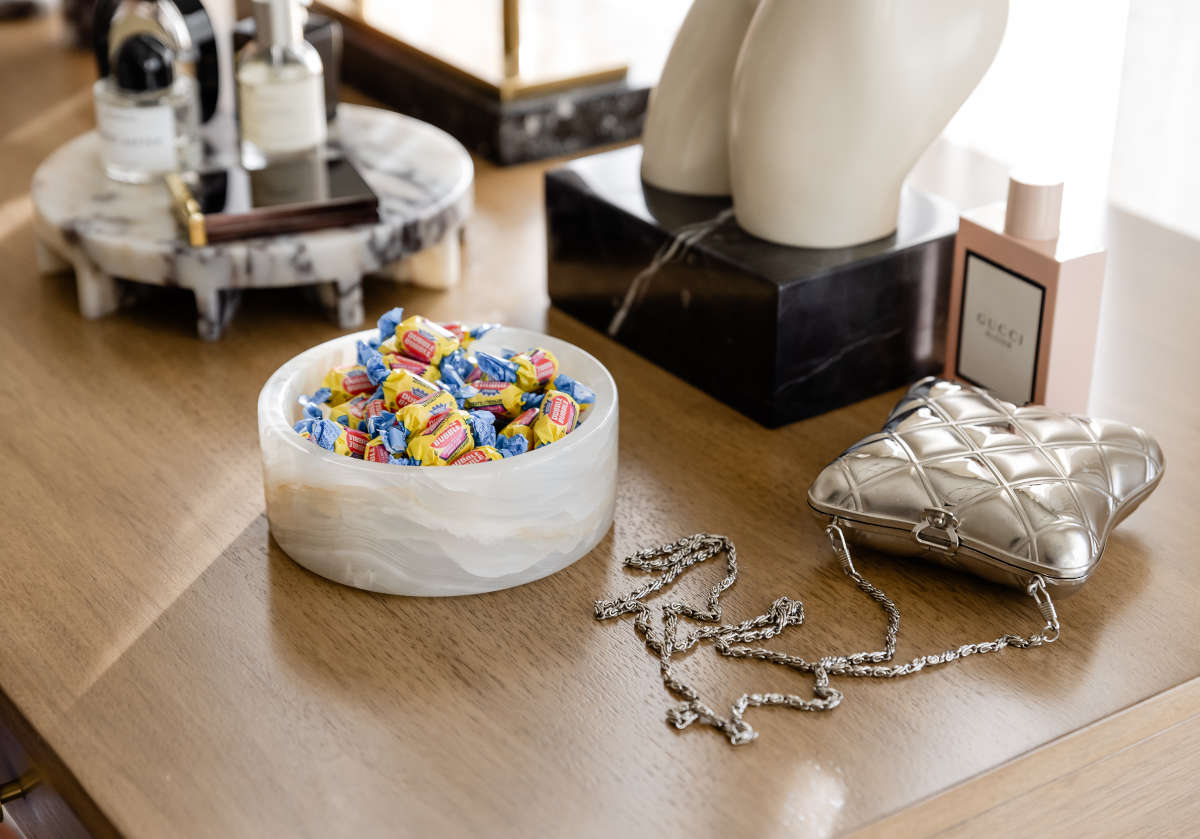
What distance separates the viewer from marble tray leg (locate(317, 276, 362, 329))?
38.7 inches

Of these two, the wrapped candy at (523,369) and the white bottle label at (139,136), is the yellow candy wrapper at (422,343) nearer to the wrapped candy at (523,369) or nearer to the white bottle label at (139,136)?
the wrapped candy at (523,369)

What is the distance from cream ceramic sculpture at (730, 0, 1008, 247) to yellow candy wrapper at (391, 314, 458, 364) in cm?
25

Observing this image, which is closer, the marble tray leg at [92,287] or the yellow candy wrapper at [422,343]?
the yellow candy wrapper at [422,343]

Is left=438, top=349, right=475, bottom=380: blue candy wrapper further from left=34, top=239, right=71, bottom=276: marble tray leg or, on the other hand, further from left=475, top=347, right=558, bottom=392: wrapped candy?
left=34, top=239, right=71, bottom=276: marble tray leg

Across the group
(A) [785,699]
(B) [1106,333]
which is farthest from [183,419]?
(B) [1106,333]

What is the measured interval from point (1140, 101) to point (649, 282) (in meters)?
0.49

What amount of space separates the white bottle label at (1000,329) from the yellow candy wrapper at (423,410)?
36cm

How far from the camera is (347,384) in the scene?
2.44 feet

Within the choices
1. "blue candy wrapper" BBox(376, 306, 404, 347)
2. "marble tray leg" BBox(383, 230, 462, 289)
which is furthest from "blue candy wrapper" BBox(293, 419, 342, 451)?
"marble tray leg" BBox(383, 230, 462, 289)

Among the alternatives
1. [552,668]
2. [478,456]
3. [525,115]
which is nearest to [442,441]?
[478,456]

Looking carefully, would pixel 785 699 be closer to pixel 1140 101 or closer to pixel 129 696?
pixel 129 696

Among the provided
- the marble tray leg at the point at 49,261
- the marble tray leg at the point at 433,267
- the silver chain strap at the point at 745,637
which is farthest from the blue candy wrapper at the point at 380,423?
the marble tray leg at the point at 49,261

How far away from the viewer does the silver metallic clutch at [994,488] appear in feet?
2.19

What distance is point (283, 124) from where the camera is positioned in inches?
41.4
